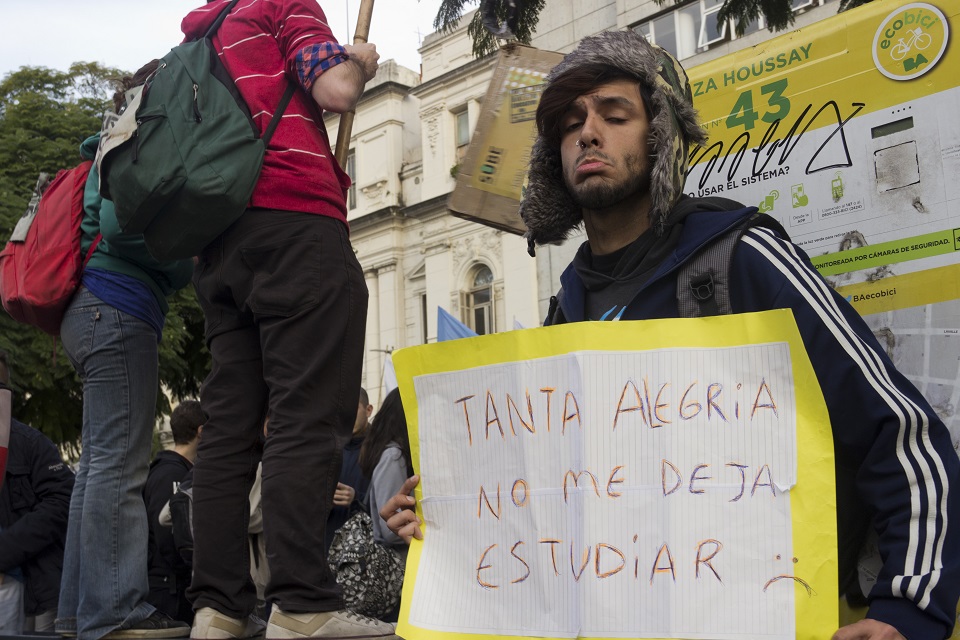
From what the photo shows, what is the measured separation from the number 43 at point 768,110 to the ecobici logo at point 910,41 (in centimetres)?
25

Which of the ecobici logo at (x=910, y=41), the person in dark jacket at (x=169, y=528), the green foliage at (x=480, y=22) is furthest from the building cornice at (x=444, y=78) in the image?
the ecobici logo at (x=910, y=41)

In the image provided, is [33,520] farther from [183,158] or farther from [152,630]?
[183,158]

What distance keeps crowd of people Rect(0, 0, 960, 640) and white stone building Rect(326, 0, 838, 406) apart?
2154 cm

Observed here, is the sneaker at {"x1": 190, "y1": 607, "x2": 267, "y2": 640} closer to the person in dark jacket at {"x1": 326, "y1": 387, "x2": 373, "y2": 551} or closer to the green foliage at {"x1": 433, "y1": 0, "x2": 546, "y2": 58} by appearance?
the person in dark jacket at {"x1": 326, "y1": 387, "x2": 373, "y2": 551}

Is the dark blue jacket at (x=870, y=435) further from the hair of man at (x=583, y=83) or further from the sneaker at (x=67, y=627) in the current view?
the sneaker at (x=67, y=627)

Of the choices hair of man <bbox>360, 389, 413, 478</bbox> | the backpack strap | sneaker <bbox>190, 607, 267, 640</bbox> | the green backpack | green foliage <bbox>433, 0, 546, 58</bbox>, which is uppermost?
green foliage <bbox>433, 0, 546, 58</bbox>

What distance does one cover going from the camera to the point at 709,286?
6.33 feet

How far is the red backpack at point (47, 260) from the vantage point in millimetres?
3242

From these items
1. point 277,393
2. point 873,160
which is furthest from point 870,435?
point 277,393

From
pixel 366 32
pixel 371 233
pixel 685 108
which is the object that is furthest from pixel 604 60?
pixel 371 233

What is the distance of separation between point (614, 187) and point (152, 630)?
6.40 ft

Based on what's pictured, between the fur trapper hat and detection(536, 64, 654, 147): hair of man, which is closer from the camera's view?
the fur trapper hat

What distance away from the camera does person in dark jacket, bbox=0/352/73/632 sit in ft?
14.0

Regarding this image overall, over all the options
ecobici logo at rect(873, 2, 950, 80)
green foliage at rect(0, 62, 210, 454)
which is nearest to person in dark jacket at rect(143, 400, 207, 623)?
ecobici logo at rect(873, 2, 950, 80)
